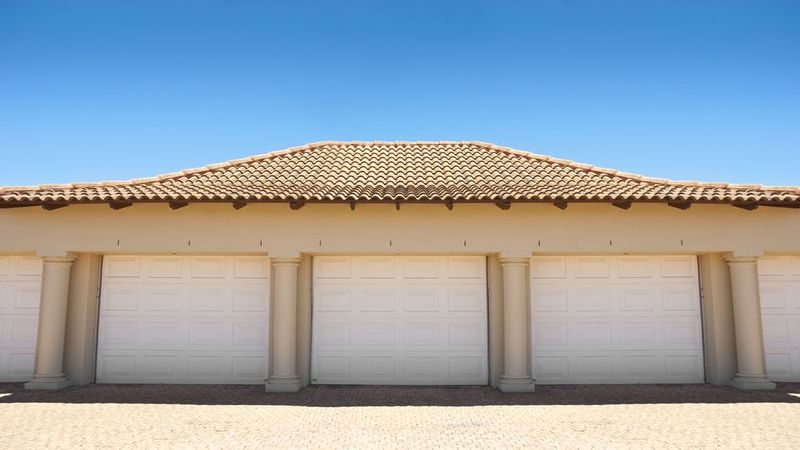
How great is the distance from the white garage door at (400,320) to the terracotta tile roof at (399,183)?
158cm

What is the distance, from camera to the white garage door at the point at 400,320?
1009 cm

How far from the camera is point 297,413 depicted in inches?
310

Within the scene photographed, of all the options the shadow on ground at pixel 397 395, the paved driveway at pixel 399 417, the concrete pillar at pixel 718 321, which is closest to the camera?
the paved driveway at pixel 399 417

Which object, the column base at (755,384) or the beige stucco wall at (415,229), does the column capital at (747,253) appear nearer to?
the beige stucco wall at (415,229)

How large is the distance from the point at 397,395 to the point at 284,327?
7.62 feet

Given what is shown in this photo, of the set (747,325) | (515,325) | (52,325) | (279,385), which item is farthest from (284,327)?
(747,325)

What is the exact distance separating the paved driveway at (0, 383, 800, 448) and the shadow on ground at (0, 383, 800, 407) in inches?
0.7

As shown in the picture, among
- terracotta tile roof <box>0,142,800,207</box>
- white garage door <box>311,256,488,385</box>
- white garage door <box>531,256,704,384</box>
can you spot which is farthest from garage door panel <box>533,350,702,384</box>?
terracotta tile roof <box>0,142,800,207</box>

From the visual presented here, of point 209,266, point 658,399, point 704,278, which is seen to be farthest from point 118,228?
point 704,278

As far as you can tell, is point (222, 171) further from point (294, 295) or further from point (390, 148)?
point (390, 148)

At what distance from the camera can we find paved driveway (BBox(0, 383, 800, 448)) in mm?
6438

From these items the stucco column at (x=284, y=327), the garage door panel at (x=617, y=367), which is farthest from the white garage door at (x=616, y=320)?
the stucco column at (x=284, y=327)

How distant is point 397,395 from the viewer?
30.0 feet

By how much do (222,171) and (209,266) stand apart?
2.16 metres
